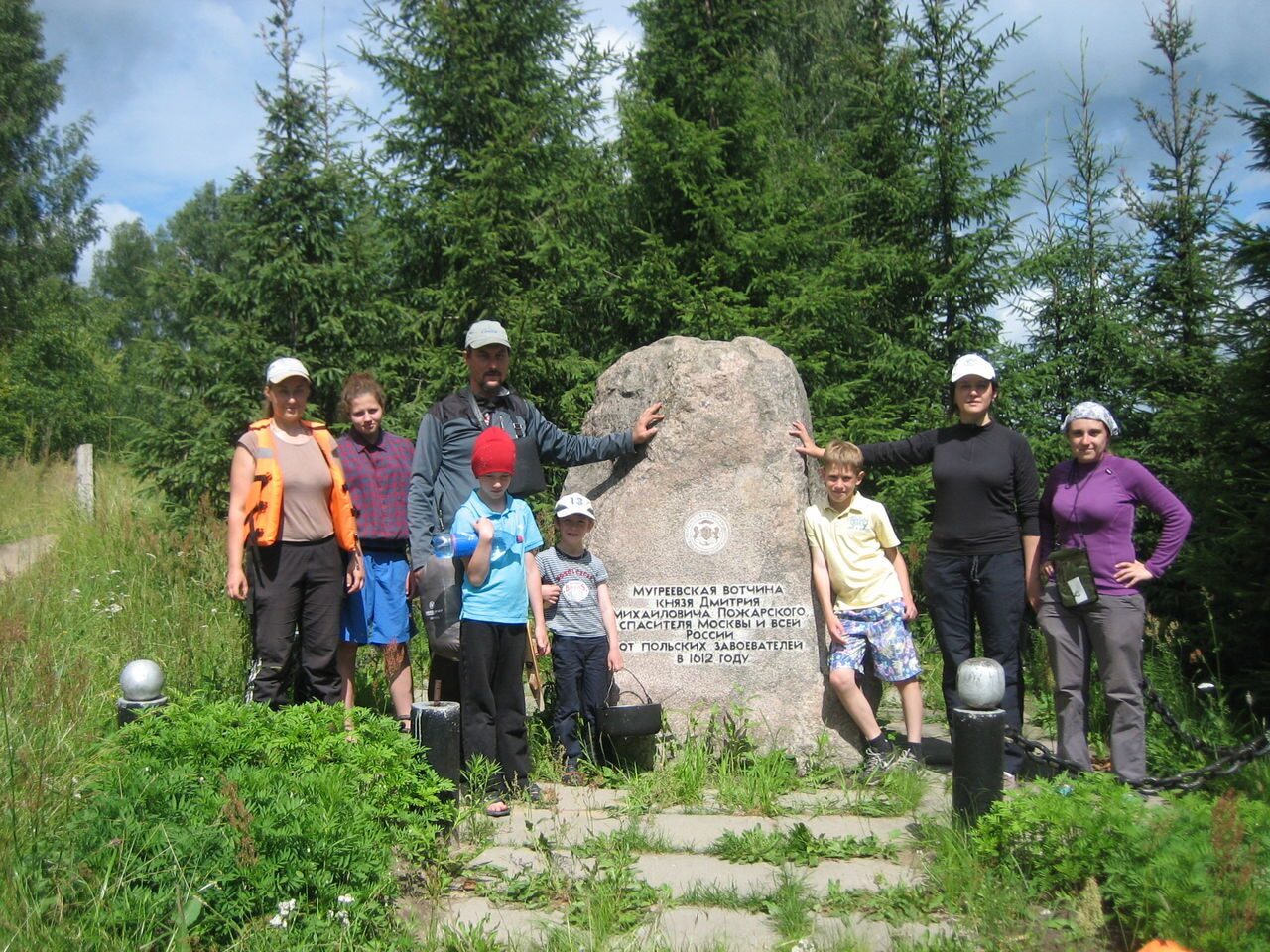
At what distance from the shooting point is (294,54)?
9242mm

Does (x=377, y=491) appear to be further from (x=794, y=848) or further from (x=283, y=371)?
(x=794, y=848)

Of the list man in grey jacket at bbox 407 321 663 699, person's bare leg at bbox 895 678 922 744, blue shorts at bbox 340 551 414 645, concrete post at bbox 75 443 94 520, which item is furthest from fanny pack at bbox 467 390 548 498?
concrete post at bbox 75 443 94 520

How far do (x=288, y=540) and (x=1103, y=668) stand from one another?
3641 millimetres

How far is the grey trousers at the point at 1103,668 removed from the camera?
438 cm

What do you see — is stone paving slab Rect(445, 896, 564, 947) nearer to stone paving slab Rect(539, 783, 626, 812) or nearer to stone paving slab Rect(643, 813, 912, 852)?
stone paving slab Rect(643, 813, 912, 852)

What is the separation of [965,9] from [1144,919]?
28.8ft

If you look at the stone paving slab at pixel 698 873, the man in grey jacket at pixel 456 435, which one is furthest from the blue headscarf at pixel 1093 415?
the man in grey jacket at pixel 456 435

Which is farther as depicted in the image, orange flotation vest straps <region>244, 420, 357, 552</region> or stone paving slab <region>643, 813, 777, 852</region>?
orange flotation vest straps <region>244, 420, 357, 552</region>

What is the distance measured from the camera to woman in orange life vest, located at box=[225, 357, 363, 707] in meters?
4.45

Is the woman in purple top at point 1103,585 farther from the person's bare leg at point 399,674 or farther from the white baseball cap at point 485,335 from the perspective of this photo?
the person's bare leg at point 399,674

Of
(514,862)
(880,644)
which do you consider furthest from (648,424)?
(514,862)

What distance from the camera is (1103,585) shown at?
14.5 feet

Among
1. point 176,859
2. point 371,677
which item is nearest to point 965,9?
point 371,677

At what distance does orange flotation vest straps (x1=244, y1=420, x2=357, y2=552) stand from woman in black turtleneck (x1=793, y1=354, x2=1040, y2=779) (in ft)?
9.08
